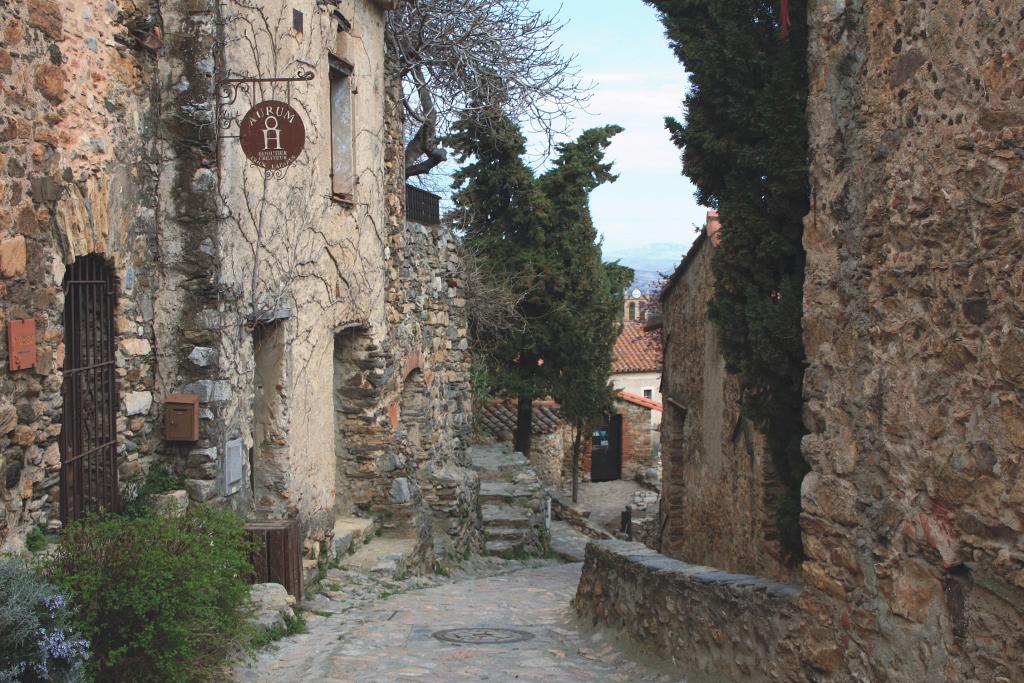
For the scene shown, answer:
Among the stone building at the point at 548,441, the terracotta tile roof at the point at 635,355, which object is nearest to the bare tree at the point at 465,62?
the stone building at the point at 548,441

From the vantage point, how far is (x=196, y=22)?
6.98m

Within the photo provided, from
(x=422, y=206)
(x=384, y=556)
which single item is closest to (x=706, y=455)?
(x=384, y=556)

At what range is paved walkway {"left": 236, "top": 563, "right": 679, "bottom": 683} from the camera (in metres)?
5.97

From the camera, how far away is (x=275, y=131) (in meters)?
6.73

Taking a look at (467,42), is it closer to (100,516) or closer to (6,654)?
(100,516)

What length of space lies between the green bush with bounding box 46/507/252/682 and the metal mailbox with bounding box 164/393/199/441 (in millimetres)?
1640

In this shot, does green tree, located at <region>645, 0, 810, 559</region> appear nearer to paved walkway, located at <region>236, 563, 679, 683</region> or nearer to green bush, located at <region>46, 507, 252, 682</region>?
paved walkway, located at <region>236, 563, 679, 683</region>

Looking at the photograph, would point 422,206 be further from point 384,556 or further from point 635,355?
point 635,355

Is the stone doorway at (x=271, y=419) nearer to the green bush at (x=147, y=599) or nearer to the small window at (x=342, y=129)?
the small window at (x=342, y=129)

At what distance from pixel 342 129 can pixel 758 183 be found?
16.3 feet

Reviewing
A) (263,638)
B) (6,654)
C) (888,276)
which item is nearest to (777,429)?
(888,276)

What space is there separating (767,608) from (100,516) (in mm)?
3924

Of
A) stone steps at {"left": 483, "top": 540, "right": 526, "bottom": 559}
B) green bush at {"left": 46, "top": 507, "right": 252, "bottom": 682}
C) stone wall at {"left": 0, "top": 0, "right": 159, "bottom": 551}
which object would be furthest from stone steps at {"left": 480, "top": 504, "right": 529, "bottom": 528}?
green bush at {"left": 46, "top": 507, "right": 252, "bottom": 682}

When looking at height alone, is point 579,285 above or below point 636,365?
above
